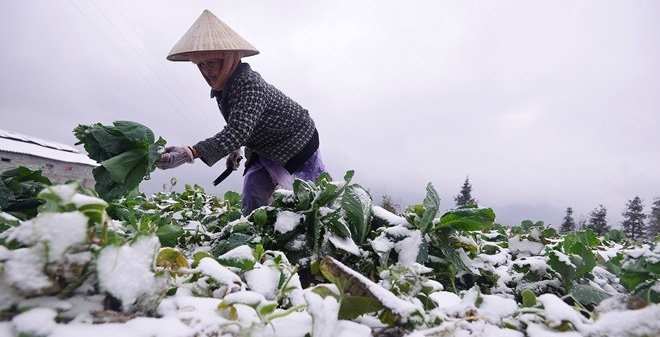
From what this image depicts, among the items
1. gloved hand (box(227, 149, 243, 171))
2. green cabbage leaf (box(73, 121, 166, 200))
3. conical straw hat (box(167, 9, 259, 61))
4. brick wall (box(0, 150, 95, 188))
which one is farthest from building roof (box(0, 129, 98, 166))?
green cabbage leaf (box(73, 121, 166, 200))

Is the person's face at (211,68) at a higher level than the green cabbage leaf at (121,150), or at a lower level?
higher

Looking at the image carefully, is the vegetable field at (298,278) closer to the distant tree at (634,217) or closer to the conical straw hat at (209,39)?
the conical straw hat at (209,39)

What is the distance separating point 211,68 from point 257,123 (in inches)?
21.8

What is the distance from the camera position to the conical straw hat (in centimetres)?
291

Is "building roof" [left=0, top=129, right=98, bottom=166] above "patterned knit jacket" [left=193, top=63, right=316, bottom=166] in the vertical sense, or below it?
below

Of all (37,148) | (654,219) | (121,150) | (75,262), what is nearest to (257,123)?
(121,150)

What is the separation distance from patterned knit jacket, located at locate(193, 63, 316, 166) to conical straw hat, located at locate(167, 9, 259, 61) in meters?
0.18

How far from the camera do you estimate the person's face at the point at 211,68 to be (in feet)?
10.2

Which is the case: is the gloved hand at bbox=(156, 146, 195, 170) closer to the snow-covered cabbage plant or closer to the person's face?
the person's face

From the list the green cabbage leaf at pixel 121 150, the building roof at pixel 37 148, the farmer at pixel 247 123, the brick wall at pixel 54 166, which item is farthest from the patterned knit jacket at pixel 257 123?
the building roof at pixel 37 148

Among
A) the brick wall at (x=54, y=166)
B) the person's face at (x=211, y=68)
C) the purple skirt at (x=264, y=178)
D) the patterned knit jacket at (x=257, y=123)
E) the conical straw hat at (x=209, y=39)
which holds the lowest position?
the brick wall at (x=54, y=166)

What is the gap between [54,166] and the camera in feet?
67.2

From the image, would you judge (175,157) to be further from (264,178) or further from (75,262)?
(75,262)

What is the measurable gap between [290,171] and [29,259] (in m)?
2.97
